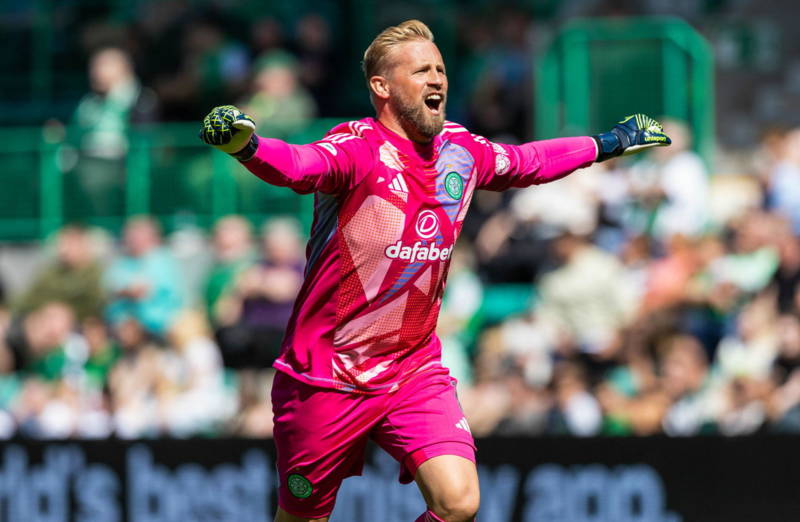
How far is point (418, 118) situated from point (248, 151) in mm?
874

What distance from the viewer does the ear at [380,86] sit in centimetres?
619

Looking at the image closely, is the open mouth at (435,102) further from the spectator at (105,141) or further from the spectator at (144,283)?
the spectator at (105,141)

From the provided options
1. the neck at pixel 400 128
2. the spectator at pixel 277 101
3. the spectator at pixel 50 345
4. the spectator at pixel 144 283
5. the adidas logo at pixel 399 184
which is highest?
the spectator at pixel 277 101

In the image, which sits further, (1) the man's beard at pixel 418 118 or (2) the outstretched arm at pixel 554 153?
(2) the outstretched arm at pixel 554 153

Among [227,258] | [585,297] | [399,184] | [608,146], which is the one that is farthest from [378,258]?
[227,258]

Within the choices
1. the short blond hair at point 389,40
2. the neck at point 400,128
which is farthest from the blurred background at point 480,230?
the short blond hair at point 389,40

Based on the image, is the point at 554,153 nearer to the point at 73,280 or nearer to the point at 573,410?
the point at 573,410

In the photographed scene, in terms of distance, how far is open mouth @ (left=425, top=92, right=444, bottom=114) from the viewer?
6129 mm

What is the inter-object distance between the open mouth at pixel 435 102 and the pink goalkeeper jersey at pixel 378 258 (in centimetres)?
16

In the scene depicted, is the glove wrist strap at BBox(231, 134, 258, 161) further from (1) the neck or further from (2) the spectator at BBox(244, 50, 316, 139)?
(2) the spectator at BBox(244, 50, 316, 139)

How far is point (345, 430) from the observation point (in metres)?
6.24

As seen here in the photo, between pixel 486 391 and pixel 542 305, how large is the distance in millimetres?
937

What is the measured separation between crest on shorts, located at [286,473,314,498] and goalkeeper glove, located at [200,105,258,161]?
5.08ft

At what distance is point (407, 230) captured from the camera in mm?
6090
